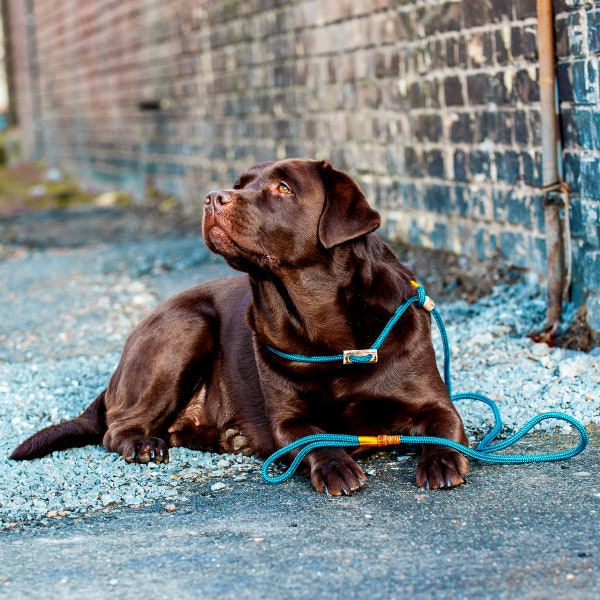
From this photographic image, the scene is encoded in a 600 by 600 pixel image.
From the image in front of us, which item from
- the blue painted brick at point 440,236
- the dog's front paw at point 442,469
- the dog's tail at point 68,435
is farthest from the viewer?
the blue painted brick at point 440,236

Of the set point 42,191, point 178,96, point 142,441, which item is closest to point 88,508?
point 142,441

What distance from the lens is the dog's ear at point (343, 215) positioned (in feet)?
13.7

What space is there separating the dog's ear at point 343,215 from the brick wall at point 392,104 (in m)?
2.20

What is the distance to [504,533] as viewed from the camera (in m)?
3.41

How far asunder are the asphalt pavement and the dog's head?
3.07 feet

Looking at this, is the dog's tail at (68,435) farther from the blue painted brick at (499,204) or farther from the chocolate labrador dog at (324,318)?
the blue painted brick at (499,204)

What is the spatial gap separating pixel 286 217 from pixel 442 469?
3.91ft

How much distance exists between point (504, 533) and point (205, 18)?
11338 millimetres

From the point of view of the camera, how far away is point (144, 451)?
4648mm

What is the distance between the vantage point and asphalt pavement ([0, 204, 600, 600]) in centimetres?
307

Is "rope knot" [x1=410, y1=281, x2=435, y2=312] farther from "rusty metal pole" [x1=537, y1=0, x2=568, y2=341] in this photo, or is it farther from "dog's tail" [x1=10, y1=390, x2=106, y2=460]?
"rusty metal pole" [x1=537, y1=0, x2=568, y2=341]

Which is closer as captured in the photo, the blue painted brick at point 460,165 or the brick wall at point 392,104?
the brick wall at point 392,104

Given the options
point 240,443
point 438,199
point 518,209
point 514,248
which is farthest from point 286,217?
point 438,199

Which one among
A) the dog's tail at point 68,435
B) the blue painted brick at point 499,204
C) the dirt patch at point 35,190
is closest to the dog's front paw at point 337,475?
the dog's tail at point 68,435
